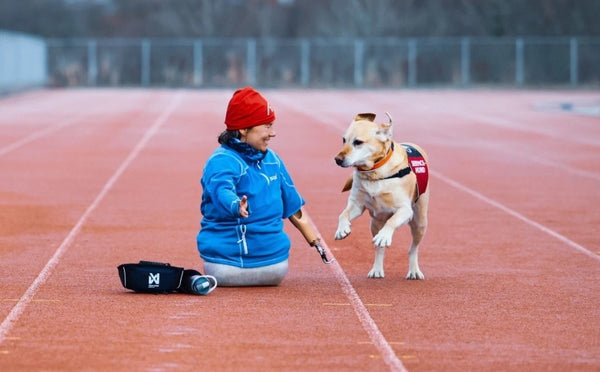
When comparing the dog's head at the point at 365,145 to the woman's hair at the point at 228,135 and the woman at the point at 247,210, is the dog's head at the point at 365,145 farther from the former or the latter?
the woman's hair at the point at 228,135

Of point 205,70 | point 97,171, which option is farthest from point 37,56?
point 97,171

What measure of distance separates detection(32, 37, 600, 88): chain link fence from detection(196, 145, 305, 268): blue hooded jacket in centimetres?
5360

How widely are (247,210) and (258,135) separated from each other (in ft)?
1.85

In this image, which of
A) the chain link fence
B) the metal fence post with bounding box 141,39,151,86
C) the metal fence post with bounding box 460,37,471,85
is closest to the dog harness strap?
the chain link fence

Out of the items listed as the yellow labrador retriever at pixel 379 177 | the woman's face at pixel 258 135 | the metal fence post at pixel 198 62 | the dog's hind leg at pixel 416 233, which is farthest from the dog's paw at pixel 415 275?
the metal fence post at pixel 198 62

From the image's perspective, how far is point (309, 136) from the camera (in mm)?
28422

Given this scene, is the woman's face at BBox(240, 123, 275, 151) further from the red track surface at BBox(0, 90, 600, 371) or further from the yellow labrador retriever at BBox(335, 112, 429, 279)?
the red track surface at BBox(0, 90, 600, 371)

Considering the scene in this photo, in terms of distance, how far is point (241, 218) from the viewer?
9.44 metres

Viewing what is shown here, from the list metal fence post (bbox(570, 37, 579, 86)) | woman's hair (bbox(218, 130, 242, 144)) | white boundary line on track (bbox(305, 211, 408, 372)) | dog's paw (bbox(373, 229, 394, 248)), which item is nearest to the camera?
white boundary line on track (bbox(305, 211, 408, 372))

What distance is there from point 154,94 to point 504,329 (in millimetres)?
45780

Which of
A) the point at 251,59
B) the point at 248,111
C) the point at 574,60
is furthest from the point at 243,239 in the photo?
the point at 251,59

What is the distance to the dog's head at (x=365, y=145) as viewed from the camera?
31.6ft

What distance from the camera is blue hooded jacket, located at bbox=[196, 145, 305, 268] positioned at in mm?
9453

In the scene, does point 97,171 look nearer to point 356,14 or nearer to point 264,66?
point 264,66
